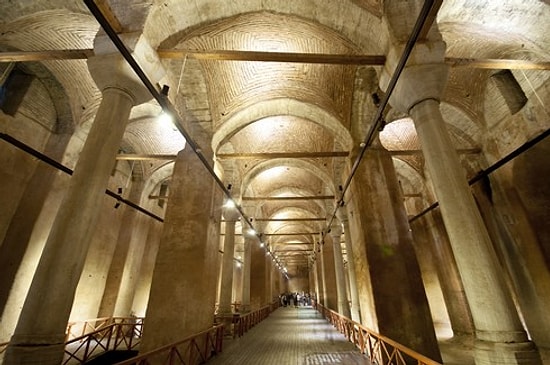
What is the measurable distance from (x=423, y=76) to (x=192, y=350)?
290 inches

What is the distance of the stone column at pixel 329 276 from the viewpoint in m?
18.2

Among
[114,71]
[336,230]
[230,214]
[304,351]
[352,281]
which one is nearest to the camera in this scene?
[114,71]

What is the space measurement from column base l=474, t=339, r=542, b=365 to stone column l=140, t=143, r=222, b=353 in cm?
570

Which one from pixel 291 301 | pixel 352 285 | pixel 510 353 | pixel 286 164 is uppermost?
pixel 286 164

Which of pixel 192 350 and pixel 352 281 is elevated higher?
pixel 352 281

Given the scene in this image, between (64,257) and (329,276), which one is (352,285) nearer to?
(329,276)

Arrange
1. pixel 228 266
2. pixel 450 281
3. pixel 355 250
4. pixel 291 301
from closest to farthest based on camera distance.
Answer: pixel 355 250, pixel 450 281, pixel 228 266, pixel 291 301

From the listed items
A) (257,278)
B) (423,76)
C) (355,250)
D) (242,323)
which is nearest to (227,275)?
(242,323)

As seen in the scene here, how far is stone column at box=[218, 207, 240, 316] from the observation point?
11188 mm

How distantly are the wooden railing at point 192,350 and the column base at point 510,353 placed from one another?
5.04 metres

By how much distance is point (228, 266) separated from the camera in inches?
483

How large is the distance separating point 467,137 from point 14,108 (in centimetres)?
1567

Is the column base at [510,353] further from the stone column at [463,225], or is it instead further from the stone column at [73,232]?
the stone column at [73,232]

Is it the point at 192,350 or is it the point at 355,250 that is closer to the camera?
the point at 192,350
